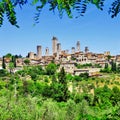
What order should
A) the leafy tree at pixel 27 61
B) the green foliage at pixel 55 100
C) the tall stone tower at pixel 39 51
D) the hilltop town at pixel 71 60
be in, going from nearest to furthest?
the green foliage at pixel 55 100
the hilltop town at pixel 71 60
the leafy tree at pixel 27 61
the tall stone tower at pixel 39 51

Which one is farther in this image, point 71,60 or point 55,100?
point 71,60

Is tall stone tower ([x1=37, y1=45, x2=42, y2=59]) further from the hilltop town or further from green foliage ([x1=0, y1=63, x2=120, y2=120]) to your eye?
green foliage ([x1=0, y1=63, x2=120, y2=120])

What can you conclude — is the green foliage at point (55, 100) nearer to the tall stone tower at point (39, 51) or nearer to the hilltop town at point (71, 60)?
the hilltop town at point (71, 60)

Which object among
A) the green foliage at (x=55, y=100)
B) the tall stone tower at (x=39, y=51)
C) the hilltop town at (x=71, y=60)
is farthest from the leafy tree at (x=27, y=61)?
the green foliage at (x=55, y=100)

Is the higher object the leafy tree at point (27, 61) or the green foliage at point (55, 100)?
the leafy tree at point (27, 61)

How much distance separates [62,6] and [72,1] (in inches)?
3.7

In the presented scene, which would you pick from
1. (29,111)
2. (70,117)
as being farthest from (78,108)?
(29,111)

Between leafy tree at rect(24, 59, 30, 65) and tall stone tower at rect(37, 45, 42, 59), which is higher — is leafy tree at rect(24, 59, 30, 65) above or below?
below

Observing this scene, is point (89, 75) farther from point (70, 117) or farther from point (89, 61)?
point (70, 117)

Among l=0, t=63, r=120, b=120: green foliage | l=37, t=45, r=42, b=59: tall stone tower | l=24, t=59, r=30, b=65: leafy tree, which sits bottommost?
l=0, t=63, r=120, b=120: green foliage

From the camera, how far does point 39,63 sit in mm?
71938

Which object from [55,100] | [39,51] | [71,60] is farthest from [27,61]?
[55,100]

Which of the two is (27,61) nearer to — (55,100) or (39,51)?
(39,51)

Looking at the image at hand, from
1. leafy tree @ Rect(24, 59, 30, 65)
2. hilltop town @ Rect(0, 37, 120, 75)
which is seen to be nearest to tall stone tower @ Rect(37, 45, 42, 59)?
hilltop town @ Rect(0, 37, 120, 75)
